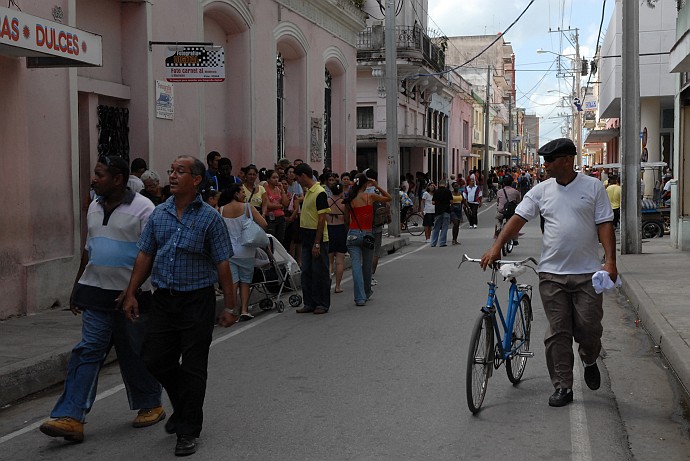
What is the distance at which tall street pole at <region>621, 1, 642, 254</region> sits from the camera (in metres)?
17.5

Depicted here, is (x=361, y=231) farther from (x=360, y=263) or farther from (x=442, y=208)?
(x=442, y=208)

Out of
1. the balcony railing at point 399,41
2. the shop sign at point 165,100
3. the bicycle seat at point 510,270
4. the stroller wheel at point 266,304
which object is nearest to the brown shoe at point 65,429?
the bicycle seat at point 510,270

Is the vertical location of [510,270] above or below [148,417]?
above

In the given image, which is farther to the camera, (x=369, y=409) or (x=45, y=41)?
(x=45, y=41)

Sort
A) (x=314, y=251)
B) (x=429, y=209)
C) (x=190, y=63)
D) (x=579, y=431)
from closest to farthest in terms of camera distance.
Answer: (x=579, y=431) → (x=314, y=251) → (x=190, y=63) → (x=429, y=209)

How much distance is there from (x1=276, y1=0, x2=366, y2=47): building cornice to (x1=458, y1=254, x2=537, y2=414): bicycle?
14535 mm

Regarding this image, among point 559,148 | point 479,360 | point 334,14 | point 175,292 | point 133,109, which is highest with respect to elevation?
point 334,14

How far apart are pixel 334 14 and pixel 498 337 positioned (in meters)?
19.0

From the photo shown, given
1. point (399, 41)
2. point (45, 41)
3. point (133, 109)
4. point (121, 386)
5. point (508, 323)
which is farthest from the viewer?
point (399, 41)

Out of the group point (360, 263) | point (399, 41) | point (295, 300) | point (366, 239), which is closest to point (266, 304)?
point (295, 300)

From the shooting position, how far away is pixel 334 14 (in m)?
24.3

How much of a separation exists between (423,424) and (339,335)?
3.64 metres

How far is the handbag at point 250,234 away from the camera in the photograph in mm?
10508

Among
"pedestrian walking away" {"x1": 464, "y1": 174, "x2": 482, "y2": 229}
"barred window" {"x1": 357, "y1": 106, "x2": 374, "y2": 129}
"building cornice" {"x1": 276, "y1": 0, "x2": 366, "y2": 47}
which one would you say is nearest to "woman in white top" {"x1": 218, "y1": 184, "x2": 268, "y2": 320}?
"building cornice" {"x1": 276, "y1": 0, "x2": 366, "y2": 47}
